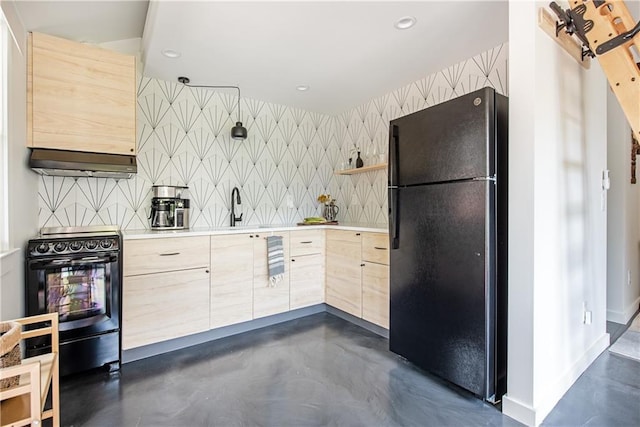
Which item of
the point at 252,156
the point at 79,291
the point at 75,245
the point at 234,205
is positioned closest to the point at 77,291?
the point at 79,291

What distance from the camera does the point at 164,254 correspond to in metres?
2.32

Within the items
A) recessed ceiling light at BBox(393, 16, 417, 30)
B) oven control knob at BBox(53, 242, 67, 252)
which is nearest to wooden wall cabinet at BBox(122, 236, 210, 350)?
oven control knob at BBox(53, 242, 67, 252)

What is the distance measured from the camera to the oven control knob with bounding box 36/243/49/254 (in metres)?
1.89

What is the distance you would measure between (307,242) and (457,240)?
1.65m

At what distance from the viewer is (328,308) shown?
334cm

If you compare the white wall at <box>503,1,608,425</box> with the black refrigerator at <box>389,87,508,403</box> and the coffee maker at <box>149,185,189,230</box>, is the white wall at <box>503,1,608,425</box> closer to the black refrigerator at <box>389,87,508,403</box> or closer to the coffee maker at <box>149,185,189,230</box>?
the black refrigerator at <box>389,87,508,403</box>

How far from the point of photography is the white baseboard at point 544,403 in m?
1.56

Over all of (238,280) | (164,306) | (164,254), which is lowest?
(164,306)

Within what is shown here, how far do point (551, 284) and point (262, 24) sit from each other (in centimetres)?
243

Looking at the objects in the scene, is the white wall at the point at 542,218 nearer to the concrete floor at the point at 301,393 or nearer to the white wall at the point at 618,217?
the concrete floor at the point at 301,393

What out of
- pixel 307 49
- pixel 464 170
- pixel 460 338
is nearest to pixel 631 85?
pixel 464 170

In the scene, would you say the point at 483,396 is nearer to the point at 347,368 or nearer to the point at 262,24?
the point at 347,368

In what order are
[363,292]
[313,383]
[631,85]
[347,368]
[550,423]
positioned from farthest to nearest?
[363,292] → [347,368] → [313,383] → [550,423] → [631,85]

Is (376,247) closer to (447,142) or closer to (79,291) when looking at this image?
(447,142)
